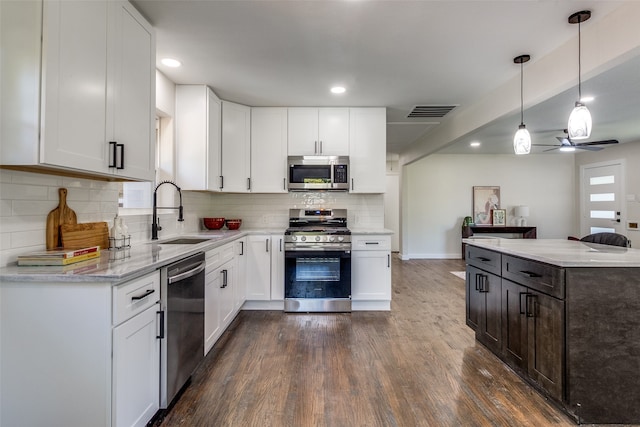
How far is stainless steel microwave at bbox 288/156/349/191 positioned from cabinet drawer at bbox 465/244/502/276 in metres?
1.60

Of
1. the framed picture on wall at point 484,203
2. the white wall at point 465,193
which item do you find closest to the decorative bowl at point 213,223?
the white wall at point 465,193

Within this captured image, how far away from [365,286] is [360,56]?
2388 mm

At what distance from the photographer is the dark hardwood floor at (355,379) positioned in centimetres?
184

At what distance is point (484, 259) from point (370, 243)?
130cm

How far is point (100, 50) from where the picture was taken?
1688 mm

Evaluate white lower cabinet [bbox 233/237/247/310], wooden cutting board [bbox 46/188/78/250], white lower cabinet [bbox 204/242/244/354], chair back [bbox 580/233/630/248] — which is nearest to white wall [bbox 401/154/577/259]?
chair back [bbox 580/233/630/248]

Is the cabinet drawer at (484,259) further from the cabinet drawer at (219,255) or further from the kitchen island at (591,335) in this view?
the cabinet drawer at (219,255)

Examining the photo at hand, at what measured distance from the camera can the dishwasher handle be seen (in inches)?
72.6

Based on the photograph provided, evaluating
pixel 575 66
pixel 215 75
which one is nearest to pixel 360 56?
pixel 215 75

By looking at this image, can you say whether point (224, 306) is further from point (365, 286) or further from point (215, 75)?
point (215, 75)

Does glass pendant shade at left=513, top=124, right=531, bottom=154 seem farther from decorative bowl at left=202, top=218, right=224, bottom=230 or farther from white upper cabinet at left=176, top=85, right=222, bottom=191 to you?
decorative bowl at left=202, top=218, right=224, bottom=230

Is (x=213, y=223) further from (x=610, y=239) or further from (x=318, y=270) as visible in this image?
(x=610, y=239)

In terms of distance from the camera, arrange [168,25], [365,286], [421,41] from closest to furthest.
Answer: [168,25] < [421,41] < [365,286]

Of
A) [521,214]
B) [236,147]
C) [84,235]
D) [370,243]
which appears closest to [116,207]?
[84,235]
